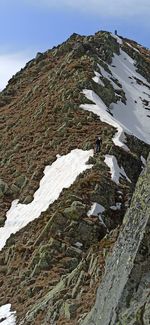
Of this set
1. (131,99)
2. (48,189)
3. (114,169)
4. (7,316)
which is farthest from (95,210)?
(131,99)

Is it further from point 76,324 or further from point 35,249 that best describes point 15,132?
point 76,324

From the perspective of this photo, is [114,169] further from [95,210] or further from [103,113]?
[103,113]

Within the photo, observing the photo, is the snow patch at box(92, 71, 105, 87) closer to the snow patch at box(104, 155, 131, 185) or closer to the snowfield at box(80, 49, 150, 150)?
the snowfield at box(80, 49, 150, 150)

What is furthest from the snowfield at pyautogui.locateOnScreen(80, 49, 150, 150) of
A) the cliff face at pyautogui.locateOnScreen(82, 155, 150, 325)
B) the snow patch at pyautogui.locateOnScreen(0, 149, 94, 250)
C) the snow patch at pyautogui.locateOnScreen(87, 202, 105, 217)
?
the cliff face at pyautogui.locateOnScreen(82, 155, 150, 325)

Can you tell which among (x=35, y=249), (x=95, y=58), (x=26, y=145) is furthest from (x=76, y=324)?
(x=95, y=58)

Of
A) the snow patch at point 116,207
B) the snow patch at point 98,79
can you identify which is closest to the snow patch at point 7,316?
the snow patch at point 116,207
